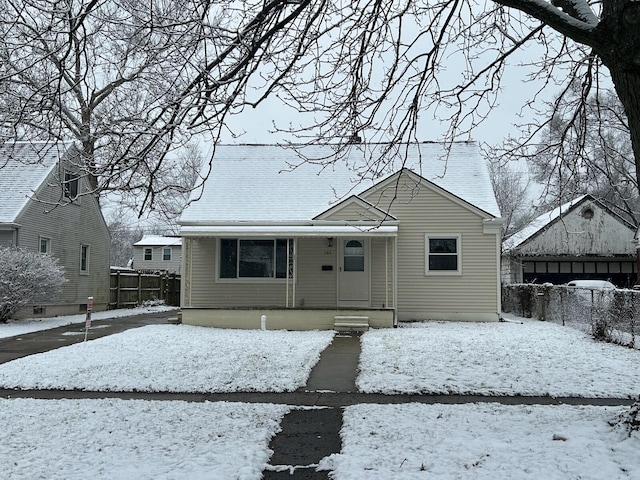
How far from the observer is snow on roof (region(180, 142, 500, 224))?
57.8ft

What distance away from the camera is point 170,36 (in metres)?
5.76

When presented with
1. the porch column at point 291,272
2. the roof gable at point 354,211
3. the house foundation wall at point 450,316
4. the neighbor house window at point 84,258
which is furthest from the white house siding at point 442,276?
the neighbor house window at point 84,258

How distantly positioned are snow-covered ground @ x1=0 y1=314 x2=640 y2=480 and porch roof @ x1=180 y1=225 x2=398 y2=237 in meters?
5.01

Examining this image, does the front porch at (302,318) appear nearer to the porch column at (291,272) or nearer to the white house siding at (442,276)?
the porch column at (291,272)

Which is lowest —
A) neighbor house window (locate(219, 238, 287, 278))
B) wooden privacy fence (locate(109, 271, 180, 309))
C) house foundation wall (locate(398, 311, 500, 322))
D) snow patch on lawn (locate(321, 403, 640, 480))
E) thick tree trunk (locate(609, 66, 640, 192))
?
snow patch on lawn (locate(321, 403, 640, 480))

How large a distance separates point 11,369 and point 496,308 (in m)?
12.8

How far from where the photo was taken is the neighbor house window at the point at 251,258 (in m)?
17.5

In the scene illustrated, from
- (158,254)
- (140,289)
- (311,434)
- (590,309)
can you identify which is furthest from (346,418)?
(158,254)

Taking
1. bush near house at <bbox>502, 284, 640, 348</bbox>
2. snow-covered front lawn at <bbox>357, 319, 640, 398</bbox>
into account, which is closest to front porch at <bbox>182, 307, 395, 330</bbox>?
snow-covered front lawn at <bbox>357, 319, 640, 398</bbox>

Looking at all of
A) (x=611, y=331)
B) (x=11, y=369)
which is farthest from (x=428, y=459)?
(x=611, y=331)

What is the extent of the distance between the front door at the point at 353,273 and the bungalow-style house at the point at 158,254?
106 feet

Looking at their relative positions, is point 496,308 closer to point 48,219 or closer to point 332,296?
point 332,296

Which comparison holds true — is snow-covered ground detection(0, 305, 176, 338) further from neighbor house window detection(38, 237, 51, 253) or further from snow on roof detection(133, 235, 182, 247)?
snow on roof detection(133, 235, 182, 247)

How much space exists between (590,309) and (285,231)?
8.15 m
